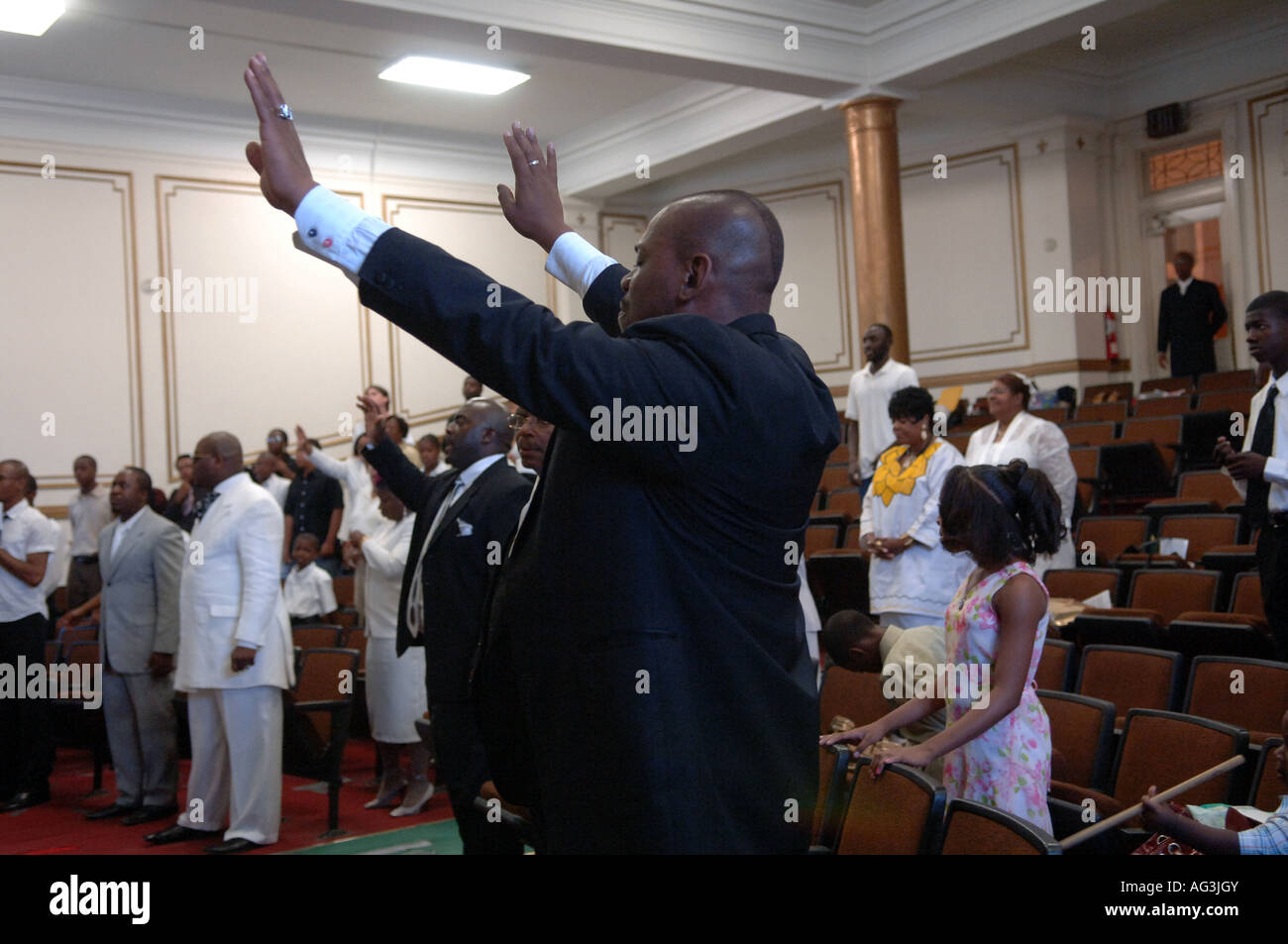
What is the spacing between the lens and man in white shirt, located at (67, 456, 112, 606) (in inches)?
306

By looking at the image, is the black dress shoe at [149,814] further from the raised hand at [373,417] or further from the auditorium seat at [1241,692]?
the auditorium seat at [1241,692]

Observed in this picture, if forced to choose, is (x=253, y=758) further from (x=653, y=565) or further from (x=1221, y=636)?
(x=653, y=565)

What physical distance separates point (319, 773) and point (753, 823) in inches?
149

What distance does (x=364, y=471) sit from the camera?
675 cm

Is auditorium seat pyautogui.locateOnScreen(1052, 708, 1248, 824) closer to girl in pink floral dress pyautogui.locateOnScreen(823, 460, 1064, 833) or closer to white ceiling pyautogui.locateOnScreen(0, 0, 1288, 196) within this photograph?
girl in pink floral dress pyautogui.locateOnScreen(823, 460, 1064, 833)

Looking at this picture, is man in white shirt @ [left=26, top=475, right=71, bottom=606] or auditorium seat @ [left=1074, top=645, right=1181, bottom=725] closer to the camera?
auditorium seat @ [left=1074, top=645, right=1181, bottom=725]

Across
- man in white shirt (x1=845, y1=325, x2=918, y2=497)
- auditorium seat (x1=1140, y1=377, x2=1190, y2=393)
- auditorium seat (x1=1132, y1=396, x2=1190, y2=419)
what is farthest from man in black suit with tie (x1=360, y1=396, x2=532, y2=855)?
auditorium seat (x1=1140, y1=377, x2=1190, y2=393)

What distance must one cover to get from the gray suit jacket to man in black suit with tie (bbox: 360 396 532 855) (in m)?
1.99

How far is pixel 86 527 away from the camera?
815 cm

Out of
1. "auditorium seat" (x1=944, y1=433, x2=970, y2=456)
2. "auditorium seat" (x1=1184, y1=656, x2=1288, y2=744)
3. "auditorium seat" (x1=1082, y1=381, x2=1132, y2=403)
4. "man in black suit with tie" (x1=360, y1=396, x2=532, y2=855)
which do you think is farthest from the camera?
"auditorium seat" (x1=1082, y1=381, x2=1132, y2=403)

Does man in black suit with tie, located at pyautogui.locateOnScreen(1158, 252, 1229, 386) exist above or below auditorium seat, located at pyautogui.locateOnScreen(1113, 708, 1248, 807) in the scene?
above

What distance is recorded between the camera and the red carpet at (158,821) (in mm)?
4371

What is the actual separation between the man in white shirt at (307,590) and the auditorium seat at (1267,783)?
16.3 ft
